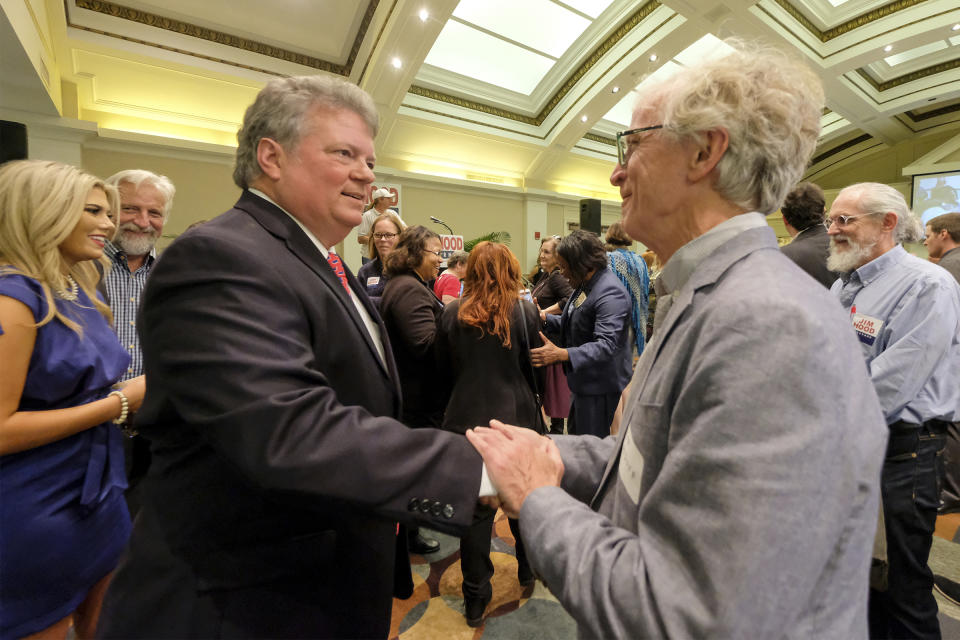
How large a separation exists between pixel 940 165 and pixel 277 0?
571 inches

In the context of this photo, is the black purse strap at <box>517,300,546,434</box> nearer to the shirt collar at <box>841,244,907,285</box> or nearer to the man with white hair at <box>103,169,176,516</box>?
the shirt collar at <box>841,244,907,285</box>

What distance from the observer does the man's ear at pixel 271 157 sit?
978 millimetres

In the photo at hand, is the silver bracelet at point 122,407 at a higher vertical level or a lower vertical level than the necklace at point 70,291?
lower

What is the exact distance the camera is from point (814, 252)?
2512 mm

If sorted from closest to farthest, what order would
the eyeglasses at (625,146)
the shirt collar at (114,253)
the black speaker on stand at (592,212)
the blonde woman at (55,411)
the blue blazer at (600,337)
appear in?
the eyeglasses at (625,146)
the blonde woman at (55,411)
the shirt collar at (114,253)
the blue blazer at (600,337)
the black speaker on stand at (592,212)

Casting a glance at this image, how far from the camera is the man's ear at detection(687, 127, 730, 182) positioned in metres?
0.75

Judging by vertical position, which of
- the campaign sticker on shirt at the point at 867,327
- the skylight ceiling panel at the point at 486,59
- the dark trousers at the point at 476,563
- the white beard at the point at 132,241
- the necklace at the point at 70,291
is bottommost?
the dark trousers at the point at 476,563

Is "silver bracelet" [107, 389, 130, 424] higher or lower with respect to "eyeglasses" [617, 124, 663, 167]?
lower

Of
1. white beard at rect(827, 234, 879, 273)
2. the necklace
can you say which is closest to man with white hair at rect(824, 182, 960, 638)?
white beard at rect(827, 234, 879, 273)

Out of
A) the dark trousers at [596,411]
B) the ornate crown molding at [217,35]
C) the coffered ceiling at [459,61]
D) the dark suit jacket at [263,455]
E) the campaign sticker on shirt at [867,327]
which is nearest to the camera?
the dark suit jacket at [263,455]

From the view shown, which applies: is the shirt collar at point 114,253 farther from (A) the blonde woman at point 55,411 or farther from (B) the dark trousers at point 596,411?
(B) the dark trousers at point 596,411

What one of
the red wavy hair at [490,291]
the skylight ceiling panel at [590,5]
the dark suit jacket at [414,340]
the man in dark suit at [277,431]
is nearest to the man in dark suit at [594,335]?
the red wavy hair at [490,291]

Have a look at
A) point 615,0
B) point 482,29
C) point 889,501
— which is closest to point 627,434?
point 889,501

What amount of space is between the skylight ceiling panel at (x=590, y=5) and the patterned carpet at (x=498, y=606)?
8502mm
